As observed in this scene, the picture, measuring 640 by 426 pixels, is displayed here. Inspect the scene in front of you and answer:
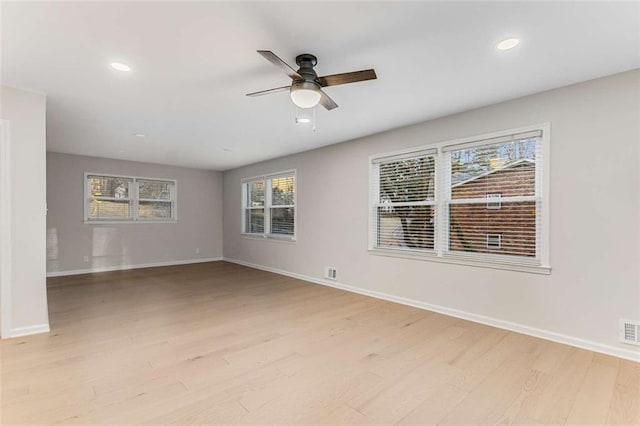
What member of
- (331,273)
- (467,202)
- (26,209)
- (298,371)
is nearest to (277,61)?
(298,371)

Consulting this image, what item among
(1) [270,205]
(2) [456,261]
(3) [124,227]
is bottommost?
(2) [456,261]

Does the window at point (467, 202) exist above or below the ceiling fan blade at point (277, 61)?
below

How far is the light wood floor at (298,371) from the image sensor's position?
1892 mm

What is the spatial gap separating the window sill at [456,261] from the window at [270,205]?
7.32 feet

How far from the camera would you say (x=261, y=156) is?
20.6 feet

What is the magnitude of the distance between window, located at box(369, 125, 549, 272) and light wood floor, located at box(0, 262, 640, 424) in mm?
842

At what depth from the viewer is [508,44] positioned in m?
2.24

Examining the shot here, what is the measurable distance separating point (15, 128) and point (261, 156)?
146 inches

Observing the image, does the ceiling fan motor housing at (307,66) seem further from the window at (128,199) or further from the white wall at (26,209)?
the window at (128,199)

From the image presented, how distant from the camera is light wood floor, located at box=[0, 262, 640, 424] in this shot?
6.21ft

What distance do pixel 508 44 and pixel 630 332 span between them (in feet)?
8.39

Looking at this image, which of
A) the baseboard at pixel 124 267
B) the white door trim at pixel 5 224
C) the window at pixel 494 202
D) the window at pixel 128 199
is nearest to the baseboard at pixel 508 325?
the window at pixel 494 202

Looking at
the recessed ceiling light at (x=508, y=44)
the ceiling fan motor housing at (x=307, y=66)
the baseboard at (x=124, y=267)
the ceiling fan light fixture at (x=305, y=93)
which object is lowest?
the baseboard at (x=124, y=267)

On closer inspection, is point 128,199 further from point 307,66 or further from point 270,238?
point 307,66
